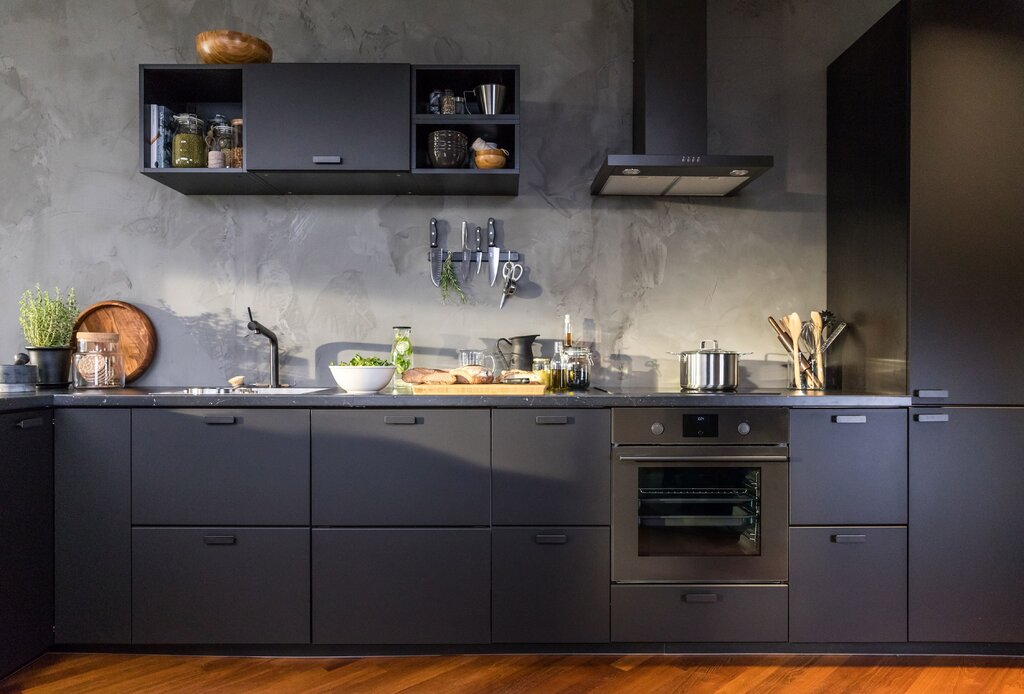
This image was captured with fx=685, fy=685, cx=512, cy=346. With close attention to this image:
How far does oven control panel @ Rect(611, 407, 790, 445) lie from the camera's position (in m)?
2.34

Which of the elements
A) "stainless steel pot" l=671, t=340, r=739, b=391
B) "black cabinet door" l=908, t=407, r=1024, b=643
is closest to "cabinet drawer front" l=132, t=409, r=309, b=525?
"stainless steel pot" l=671, t=340, r=739, b=391

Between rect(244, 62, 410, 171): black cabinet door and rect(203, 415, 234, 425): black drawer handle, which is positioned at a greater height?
rect(244, 62, 410, 171): black cabinet door

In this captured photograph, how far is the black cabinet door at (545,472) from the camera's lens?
2344 millimetres

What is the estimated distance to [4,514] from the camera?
2115 millimetres

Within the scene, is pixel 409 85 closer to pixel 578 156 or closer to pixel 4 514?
pixel 578 156

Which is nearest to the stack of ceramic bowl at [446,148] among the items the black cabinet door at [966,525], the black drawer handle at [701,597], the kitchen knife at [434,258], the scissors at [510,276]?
the kitchen knife at [434,258]

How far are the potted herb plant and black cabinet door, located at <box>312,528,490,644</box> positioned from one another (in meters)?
1.36

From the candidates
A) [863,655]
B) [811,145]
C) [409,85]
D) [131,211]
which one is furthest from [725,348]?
[131,211]

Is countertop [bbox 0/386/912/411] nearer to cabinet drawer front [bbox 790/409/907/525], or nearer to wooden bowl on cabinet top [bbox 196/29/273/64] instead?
cabinet drawer front [bbox 790/409/907/525]

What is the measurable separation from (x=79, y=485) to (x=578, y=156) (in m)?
2.31

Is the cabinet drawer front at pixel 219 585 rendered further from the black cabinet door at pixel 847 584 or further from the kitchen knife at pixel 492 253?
the black cabinet door at pixel 847 584

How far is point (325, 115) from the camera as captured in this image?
2.60 m

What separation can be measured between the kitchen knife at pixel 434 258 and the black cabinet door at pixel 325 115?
0.43m

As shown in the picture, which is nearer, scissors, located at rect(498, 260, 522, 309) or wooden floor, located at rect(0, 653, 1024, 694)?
wooden floor, located at rect(0, 653, 1024, 694)
